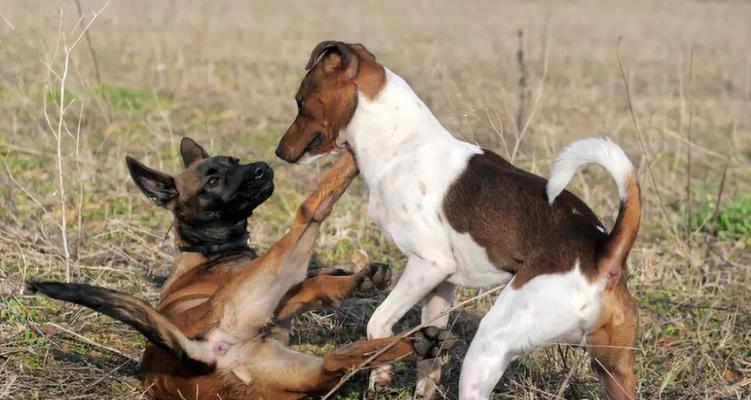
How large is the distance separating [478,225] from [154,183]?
2.10 meters

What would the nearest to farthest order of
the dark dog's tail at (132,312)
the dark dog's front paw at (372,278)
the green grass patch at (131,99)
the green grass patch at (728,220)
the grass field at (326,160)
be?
the dark dog's tail at (132,312)
the dark dog's front paw at (372,278)
the grass field at (326,160)
the green grass patch at (728,220)
the green grass patch at (131,99)

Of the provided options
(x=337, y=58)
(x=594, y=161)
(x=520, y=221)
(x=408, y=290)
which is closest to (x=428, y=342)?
(x=408, y=290)

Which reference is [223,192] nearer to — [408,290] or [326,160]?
[408,290]

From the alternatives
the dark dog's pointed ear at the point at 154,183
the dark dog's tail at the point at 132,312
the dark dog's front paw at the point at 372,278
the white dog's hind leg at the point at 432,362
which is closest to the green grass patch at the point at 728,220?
the white dog's hind leg at the point at 432,362

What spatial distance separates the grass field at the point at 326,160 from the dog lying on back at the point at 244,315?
47cm

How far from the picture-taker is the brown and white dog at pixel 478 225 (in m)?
Answer: 4.52

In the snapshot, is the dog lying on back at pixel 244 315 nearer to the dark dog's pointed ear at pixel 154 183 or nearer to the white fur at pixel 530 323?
the dark dog's pointed ear at pixel 154 183

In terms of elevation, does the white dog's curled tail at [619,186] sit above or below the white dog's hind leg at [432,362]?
above

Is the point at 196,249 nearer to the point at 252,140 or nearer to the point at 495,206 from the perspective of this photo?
the point at 495,206

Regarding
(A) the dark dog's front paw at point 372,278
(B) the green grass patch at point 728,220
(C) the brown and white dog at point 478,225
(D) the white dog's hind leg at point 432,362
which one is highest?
(C) the brown and white dog at point 478,225

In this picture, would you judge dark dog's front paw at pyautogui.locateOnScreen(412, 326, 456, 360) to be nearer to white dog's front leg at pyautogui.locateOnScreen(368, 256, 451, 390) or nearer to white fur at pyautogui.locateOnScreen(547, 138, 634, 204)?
white dog's front leg at pyautogui.locateOnScreen(368, 256, 451, 390)

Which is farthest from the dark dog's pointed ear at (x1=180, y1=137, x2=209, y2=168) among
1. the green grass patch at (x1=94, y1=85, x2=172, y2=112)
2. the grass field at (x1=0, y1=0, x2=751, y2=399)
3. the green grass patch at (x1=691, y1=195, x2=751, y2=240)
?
the green grass patch at (x1=94, y1=85, x2=172, y2=112)

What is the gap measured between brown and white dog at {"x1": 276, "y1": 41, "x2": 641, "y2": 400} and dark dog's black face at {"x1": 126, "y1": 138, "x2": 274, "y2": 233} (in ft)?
1.91

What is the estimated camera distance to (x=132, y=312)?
15.2 feet
